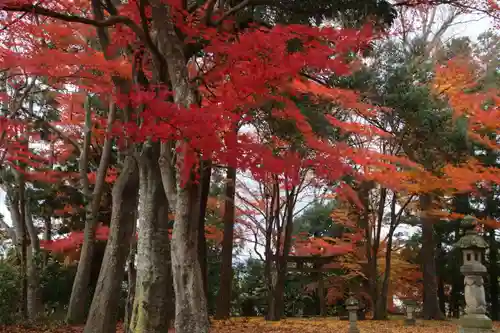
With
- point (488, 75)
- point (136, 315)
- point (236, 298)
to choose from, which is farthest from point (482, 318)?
point (236, 298)

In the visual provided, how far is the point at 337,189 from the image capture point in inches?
609

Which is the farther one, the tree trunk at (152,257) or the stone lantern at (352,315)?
the stone lantern at (352,315)

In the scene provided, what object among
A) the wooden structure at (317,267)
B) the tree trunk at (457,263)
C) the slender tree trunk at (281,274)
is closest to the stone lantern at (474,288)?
the slender tree trunk at (281,274)

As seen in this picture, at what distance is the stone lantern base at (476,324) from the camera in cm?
927

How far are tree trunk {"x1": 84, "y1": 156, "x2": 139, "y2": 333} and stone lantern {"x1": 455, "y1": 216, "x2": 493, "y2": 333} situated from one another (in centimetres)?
681

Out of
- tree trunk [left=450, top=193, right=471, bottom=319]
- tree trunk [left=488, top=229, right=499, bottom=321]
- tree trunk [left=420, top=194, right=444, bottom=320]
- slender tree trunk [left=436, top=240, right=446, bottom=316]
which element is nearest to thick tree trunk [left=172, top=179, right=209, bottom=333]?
tree trunk [left=420, top=194, right=444, bottom=320]

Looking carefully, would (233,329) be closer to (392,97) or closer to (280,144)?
(280,144)

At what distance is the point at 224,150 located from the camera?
6.10m

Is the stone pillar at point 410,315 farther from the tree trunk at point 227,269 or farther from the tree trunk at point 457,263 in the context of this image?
the tree trunk at point 457,263

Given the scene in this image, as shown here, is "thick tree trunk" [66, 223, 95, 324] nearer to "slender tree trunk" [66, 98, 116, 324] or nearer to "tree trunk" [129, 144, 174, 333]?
"slender tree trunk" [66, 98, 116, 324]

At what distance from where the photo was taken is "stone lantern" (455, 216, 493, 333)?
368 inches

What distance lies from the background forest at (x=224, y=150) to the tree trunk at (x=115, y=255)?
29 millimetres

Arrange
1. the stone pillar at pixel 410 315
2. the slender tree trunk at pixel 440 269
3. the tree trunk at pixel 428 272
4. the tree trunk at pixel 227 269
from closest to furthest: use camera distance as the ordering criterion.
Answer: the stone pillar at pixel 410 315 < the tree trunk at pixel 227 269 < the tree trunk at pixel 428 272 < the slender tree trunk at pixel 440 269

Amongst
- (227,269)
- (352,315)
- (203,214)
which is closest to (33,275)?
(203,214)
